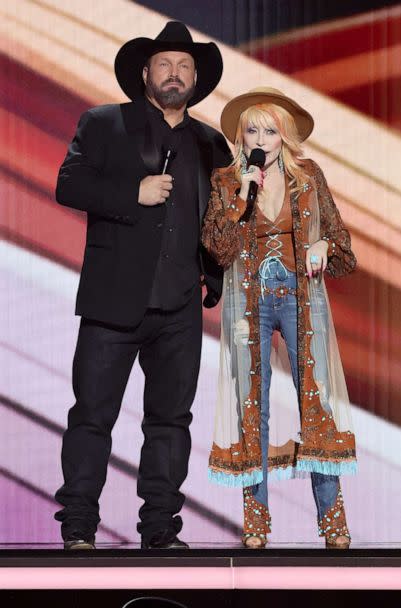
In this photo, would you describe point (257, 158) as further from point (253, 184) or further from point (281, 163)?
point (281, 163)

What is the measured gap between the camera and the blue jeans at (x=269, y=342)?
3.91m

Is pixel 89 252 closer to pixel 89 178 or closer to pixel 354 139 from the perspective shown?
pixel 89 178

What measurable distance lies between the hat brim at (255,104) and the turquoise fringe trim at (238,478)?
1110 millimetres

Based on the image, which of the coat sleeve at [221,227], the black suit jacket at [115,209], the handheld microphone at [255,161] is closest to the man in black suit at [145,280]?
the black suit jacket at [115,209]

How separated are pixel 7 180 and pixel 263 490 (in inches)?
56.9

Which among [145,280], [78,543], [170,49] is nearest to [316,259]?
[145,280]

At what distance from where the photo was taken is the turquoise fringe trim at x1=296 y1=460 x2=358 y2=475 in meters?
3.87

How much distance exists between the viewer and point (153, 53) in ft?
13.3

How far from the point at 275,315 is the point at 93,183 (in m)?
0.71

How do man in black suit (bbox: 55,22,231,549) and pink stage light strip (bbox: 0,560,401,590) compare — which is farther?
man in black suit (bbox: 55,22,231,549)

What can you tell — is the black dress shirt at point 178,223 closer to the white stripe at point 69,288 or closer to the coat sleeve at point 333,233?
the coat sleeve at point 333,233

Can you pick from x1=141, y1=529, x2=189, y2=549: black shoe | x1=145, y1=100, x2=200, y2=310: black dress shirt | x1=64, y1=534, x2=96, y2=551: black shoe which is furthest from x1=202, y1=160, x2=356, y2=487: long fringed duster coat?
x1=64, y1=534, x2=96, y2=551: black shoe

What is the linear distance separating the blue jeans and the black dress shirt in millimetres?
252

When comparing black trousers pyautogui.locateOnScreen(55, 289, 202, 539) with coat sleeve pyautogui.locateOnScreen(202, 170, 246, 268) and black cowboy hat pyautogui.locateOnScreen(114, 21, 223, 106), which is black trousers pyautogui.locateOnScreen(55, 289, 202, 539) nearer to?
coat sleeve pyautogui.locateOnScreen(202, 170, 246, 268)
